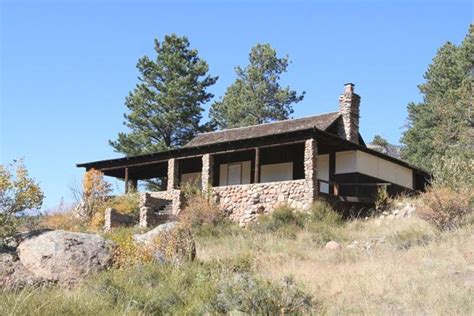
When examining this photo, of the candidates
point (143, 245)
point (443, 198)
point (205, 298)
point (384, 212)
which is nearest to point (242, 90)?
point (384, 212)

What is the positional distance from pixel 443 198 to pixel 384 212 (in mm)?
5595

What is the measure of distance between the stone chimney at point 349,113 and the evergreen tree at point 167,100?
13.7 metres

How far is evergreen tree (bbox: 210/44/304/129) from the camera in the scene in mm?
44347

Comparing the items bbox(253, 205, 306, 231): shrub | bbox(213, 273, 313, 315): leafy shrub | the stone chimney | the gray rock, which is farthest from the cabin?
bbox(213, 273, 313, 315): leafy shrub

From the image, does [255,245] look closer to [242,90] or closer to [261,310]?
[261,310]

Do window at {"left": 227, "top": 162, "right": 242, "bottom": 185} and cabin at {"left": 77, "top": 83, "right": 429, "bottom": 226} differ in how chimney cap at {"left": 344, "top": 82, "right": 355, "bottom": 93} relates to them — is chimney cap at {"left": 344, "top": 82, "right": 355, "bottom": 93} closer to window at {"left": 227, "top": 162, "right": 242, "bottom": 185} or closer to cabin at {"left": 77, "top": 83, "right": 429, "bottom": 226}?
cabin at {"left": 77, "top": 83, "right": 429, "bottom": 226}

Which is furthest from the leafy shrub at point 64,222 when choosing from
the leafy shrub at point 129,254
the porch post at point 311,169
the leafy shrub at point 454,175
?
the leafy shrub at point 454,175

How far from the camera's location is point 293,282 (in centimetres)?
1108

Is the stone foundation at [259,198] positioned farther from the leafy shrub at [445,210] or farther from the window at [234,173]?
the leafy shrub at [445,210]

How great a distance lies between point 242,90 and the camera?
45.6 metres

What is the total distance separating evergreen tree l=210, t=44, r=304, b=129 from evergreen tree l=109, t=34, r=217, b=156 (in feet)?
11.6

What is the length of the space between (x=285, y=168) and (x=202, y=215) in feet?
20.9

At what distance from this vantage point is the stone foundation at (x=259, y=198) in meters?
24.1

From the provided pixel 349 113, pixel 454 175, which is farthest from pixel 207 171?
pixel 454 175
